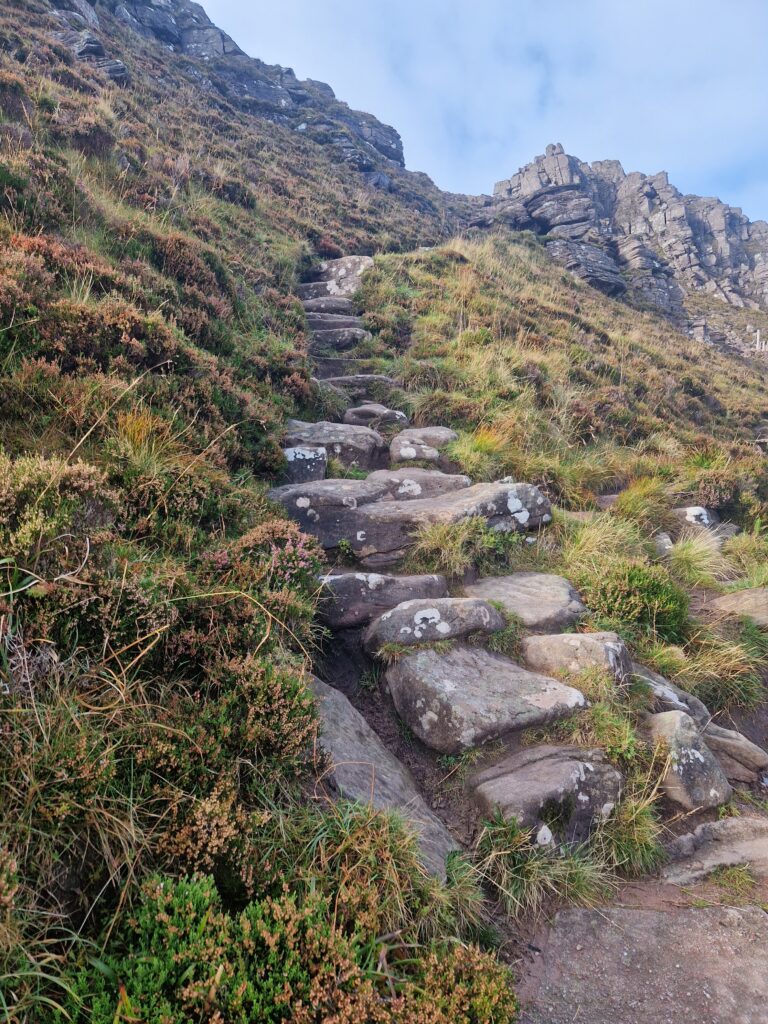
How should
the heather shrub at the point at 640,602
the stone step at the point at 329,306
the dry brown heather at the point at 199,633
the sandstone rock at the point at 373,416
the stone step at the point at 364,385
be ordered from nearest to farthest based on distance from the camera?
the dry brown heather at the point at 199,633 < the heather shrub at the point at 640,602 < the sandstone rock at the point at 373,416 < the stone step at the point at 364,385 < the stone step at the point at 329,306

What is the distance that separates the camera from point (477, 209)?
1956 inches

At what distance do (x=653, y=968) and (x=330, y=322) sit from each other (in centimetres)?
1297

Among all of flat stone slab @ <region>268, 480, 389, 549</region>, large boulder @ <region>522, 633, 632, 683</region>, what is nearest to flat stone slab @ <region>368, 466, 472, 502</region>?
flat stone slab @ <region>268, 480, 389, 549</region>

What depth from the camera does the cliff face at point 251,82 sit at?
36281mm

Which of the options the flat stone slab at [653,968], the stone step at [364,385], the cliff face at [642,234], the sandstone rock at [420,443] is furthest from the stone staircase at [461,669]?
the cliff face at [642,234]

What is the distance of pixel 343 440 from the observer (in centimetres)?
849

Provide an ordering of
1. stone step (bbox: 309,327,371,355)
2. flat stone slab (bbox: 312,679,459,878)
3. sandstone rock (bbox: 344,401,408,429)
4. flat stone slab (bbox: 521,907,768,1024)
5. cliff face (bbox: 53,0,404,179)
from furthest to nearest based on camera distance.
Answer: cliff face (bbox: 53,0,404,179)
stone step (bbox: 309,327,371,355)
sandstone rock (bbox: 344,401,408,429)
flat stone slab (bbox: 312,679,459,878)
flat stone slab (bbox: 521,907,768,1024)

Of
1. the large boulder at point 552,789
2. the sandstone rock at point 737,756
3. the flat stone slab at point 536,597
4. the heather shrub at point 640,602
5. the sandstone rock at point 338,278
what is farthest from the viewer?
the sandstone rock at point 338,278

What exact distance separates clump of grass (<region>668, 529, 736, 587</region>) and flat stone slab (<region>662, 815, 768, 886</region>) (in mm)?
3741

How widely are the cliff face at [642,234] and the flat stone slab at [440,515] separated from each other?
3170 cm

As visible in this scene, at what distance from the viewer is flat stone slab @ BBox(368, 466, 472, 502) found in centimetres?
768

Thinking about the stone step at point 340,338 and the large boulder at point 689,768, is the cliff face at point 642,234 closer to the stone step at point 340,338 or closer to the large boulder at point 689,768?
the stone step at point 340,338

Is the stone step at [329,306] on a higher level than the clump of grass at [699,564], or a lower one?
higher

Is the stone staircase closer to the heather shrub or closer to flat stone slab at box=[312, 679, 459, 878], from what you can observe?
flat stone slab at box=[312, 679, 459, 878]
